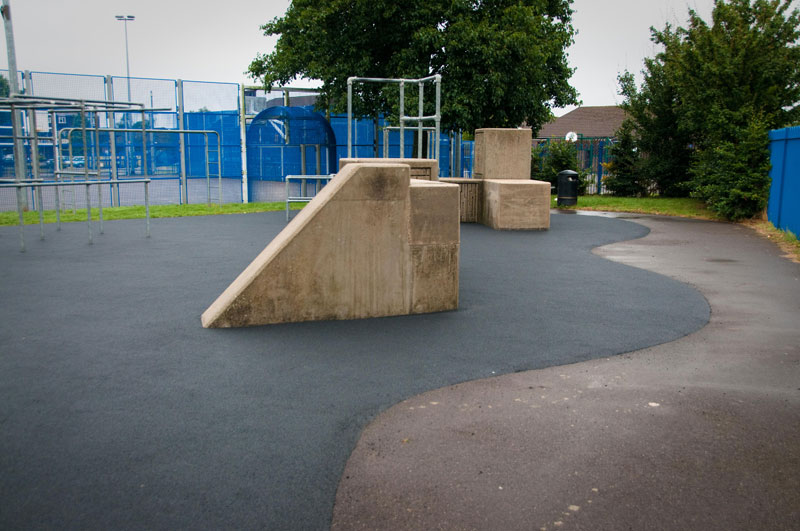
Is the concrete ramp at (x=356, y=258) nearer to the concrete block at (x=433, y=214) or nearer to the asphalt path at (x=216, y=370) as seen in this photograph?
the concrete block at (x=433, y=214)

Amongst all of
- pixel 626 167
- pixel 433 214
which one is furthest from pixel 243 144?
pixel 433 214

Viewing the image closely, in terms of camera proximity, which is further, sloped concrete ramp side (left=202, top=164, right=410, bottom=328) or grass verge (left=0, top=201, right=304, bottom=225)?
grass verge (left=0, top=201, right=304, bottom=225)

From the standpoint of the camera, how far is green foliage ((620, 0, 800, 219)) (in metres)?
16.4

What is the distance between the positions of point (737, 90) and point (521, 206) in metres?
7.52

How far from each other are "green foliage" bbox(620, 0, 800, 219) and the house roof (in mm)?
35408

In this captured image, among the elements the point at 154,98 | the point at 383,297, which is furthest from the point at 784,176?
the point at 154,98

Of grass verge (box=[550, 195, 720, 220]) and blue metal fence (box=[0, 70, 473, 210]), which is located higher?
blue metal fence (box=[0, 70, 473, 210])

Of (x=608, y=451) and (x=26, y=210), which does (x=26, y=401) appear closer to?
(x=608, y=451)

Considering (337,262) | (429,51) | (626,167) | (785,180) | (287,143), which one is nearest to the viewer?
(337,262)

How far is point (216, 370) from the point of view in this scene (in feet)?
16.7

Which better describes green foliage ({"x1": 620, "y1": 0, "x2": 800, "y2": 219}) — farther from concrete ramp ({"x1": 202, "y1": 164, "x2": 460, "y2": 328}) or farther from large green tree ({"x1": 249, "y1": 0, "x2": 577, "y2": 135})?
concrete ramp ({"x1": 202, "y1": 164, "x2": 460, "y2": 328})

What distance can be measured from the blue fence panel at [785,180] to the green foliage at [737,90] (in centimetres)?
48

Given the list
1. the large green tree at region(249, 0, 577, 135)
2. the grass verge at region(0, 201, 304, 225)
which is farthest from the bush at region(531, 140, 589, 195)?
the grass verge at region(0, 201, 304, 225)

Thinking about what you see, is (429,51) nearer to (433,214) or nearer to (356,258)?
(433,214)
